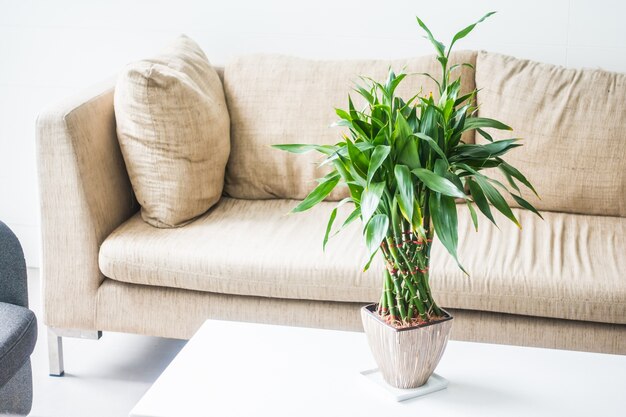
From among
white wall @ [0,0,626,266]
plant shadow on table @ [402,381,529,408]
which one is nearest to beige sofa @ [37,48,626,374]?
white wall @ [0,0,626,266]

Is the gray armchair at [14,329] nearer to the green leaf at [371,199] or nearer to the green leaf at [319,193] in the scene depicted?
the green leaf at [319,193]

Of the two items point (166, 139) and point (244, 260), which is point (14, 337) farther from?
point (166, 139)

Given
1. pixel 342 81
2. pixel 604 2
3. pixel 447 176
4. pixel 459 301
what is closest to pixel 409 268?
pixel 447 176

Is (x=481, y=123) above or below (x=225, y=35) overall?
below

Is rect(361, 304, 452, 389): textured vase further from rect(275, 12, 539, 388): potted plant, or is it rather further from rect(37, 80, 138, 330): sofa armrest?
rect(37, 80, 138, 330): sofa armrest

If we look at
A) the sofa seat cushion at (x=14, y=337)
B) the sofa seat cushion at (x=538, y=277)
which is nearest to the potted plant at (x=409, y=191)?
the sofa seat cushion at (x=538, y=277)

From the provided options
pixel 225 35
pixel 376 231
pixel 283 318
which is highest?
pixel 225 35

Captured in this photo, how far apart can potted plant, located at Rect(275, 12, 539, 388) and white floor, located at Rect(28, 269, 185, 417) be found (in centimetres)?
103

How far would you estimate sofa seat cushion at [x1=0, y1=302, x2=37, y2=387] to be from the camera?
1.66m

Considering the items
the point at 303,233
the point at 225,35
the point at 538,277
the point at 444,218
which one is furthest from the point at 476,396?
the point at 225,35

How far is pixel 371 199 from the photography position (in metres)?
1.33

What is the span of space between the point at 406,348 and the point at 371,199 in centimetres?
29

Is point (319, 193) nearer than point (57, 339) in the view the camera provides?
Yes

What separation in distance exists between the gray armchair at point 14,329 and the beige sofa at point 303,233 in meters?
0.43
